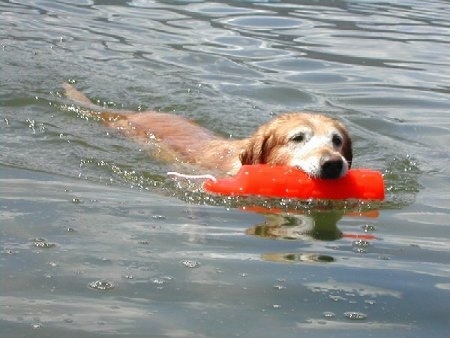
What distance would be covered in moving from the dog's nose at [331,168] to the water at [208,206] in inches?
7.9

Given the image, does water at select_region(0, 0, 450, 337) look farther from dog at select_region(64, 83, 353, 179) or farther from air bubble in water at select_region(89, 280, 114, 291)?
dog at select_region(64, 83, 353, 179)

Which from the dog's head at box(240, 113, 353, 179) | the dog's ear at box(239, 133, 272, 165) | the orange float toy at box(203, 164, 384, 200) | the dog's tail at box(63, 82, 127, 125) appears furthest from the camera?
the dog's tail at box(63, 82, 127, 125)

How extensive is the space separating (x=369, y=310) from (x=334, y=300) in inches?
7.0

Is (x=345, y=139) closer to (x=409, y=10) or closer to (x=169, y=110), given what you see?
(x=169, y=110)

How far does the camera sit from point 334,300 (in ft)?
13.9

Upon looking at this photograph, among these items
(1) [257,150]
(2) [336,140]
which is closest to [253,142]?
(1) [257,150]

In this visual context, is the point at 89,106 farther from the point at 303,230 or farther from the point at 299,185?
the point at 303,230

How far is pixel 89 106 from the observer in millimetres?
8961

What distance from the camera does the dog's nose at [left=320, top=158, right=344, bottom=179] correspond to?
6.19m

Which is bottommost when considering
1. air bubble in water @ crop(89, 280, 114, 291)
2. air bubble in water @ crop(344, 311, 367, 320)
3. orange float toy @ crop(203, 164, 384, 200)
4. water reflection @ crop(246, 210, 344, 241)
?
water reflection @ crop(246, 210, 344, 241)

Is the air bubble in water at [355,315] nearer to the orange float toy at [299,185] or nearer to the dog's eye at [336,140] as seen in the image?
the orange float toy at [299,185]

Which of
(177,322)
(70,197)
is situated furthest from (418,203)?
(177,322)

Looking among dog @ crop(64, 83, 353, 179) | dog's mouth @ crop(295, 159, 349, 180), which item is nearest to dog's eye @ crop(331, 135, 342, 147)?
dog @ crop(64, 83, 353, 179)

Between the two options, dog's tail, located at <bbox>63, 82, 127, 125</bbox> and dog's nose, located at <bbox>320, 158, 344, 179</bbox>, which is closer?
dog's nose, located at <bbox>320, 158, 344, 179</bbox>
